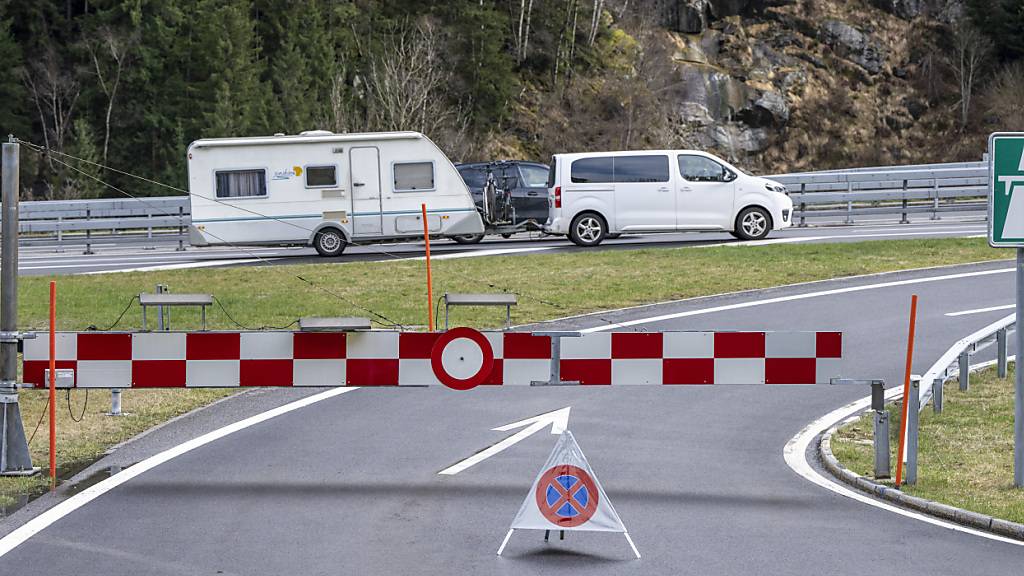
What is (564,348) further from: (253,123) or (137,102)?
(137,102)

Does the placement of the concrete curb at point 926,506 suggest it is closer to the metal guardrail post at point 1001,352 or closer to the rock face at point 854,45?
the metal guardrail post at point 1001,352

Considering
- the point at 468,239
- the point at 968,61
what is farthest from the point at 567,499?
the point at 968,61

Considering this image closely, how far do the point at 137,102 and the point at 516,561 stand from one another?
59.2m

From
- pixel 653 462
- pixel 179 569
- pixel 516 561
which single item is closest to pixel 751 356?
pixel 653 462

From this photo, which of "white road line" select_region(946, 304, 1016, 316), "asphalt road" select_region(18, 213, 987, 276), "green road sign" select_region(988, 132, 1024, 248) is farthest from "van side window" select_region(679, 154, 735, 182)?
"green road sign" select_region(988, 132, 1024, 248)

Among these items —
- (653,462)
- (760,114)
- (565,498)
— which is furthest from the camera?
(760,114)

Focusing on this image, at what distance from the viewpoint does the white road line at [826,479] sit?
8.38 metres

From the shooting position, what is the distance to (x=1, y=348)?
32.1 ft

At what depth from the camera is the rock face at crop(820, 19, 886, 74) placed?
73.6 meters

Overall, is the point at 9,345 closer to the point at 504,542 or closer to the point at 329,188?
the point at 504,542

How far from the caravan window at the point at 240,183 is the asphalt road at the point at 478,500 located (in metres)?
15.2

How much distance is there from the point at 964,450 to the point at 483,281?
37.8 ft

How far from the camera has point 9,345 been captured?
980 cm

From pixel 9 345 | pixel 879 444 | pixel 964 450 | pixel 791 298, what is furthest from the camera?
pixel 791 298
